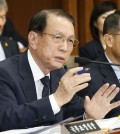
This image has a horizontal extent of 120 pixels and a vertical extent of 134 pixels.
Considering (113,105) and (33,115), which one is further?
(113,105)

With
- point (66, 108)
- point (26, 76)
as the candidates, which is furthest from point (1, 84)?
point (66, 108)

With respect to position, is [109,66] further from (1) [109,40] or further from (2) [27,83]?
(2) [27,83]

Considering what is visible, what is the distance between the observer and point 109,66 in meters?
2.08

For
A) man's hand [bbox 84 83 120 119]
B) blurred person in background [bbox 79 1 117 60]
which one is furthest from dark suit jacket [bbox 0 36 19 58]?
man's hand [bbox 84 83 120 119]

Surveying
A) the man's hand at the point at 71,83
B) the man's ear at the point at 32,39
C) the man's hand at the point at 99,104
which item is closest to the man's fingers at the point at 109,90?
the man's hand at the point at 99,104

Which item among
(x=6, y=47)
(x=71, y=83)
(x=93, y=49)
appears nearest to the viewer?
(x=71, y=83)

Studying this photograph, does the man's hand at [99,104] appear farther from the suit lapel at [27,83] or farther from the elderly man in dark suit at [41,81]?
the suit lapel at [27,83]

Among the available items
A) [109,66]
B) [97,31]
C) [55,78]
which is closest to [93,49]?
[97,31]

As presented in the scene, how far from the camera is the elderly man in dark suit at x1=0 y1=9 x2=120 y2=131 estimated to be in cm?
151

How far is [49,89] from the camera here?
171cm

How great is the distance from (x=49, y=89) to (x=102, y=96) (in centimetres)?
26

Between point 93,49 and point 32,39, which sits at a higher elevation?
point 32,39

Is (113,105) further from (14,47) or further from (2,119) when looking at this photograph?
(14,47)

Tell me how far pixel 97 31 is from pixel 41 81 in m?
1.87
